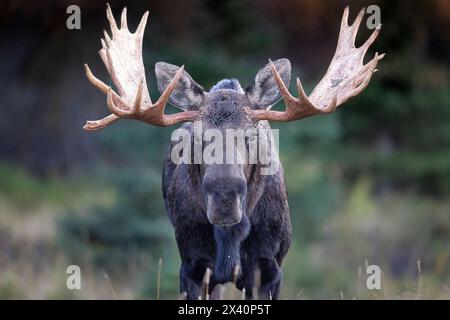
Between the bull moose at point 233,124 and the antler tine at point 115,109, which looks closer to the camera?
the antler tine at point 115,109

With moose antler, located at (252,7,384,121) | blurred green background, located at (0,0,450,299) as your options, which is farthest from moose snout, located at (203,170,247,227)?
blurred green background, located at (0,0,450,299)

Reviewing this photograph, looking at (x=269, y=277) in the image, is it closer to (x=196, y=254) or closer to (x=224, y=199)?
(x=196, y=254)

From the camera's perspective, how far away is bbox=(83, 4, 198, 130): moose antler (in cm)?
695

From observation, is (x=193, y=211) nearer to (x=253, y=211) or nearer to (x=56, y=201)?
(x=253, y=211)

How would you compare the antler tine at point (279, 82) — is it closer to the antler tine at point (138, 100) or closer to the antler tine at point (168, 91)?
the antler tine at point (168, 91)

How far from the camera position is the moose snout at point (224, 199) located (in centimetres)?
634

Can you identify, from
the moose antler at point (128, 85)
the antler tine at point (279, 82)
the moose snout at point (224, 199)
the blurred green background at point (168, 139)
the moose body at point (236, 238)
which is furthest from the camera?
the blurred green background at point (168, 139)

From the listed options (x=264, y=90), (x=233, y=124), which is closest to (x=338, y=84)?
(x=264, y=90)

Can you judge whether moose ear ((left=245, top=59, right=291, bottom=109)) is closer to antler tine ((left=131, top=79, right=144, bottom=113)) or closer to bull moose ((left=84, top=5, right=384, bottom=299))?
bull moose ((left=84, top=5, right=384, bottom=299))

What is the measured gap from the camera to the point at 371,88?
17.9 meters

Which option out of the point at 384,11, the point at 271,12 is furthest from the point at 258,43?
the point at 271,12

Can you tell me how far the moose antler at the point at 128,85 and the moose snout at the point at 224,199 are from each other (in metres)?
0.87

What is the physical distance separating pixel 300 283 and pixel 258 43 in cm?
390

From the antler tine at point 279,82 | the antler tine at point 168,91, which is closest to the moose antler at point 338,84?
the antler tine at point 279,82
